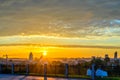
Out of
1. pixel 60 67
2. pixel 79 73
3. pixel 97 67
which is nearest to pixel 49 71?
pixel 60 67

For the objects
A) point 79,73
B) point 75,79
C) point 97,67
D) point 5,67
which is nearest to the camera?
point 75,79

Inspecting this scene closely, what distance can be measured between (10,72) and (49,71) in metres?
5.27

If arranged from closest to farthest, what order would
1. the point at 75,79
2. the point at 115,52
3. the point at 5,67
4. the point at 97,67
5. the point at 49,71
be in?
the point at 75,79, the point at 97,67, the point at 49,71, the point at 5,67, the point at 115,52

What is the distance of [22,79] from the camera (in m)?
34.9

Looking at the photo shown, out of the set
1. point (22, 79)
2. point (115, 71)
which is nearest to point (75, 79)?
point (22, 79)

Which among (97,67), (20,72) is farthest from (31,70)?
(97,67)

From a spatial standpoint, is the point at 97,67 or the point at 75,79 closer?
the point at 75,79

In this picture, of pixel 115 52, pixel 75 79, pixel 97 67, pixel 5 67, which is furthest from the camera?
pixel 115 52

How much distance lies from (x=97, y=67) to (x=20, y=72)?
36.1 ft

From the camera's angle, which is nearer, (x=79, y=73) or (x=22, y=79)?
(x=22, y=79)

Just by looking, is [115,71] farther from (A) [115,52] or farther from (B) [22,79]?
(A) [115,52]

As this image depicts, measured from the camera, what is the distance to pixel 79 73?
42000 mm

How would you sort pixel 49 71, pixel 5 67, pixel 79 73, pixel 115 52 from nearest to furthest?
pixel 79 73 → pixel 49 71 → pixel 5 67 → pixel 115 52

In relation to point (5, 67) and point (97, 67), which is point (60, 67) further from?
point (5, 67)
